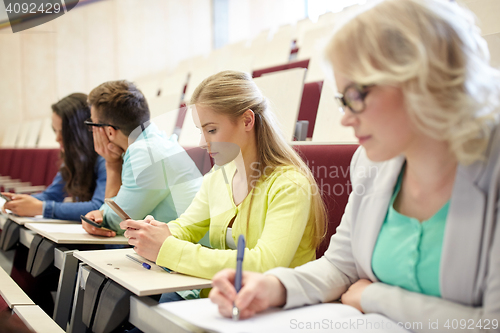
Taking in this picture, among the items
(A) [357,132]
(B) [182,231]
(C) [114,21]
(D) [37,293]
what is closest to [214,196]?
(B) [182,231]

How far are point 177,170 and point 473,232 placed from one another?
1.73 feet

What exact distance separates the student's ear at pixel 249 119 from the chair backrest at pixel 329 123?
12.2 inches

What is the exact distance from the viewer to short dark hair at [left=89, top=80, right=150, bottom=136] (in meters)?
0.86

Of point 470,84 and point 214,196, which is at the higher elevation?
point 470,84

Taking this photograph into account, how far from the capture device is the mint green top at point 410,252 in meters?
0.38

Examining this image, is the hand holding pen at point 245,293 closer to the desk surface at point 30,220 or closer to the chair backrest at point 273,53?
the desk surface at point 30,220

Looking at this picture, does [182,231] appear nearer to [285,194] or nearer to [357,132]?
[285,194]

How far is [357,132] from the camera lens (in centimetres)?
38

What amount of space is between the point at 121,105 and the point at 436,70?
2.30 feet

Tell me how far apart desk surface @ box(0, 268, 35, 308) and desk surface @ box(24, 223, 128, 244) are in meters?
0.10

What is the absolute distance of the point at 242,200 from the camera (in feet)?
2.06

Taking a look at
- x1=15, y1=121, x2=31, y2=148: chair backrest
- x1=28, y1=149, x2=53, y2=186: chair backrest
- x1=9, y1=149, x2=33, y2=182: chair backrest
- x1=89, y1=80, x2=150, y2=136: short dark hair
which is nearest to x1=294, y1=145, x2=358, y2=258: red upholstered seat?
x1=89, y1=80, x2=150, y2=136: short dark hair

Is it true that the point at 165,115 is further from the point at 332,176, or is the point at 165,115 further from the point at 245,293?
the point at 245,293

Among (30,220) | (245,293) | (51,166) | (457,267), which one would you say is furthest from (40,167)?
(457,267)
